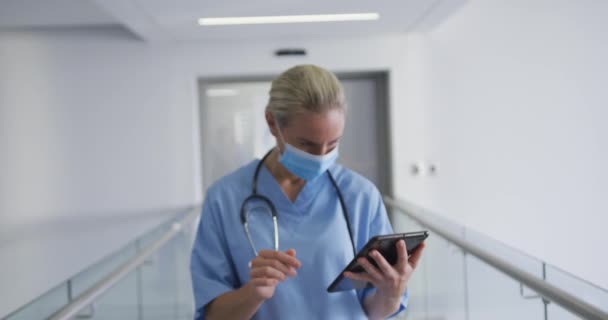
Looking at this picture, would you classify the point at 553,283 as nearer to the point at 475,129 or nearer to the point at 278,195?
the point at 278,195

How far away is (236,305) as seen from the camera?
4.44 ft

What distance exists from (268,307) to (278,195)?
0.28 meters

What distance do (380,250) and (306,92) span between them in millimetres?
395

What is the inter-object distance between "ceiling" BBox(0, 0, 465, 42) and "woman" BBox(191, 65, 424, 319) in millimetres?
3139

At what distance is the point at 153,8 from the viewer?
4.47 meters

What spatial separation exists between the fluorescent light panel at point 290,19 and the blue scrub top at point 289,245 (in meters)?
3.70

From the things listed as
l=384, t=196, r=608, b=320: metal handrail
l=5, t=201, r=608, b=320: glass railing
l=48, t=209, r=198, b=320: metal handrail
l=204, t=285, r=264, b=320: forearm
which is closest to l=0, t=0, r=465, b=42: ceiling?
l=5, t=201, r=608, b=320: glass railing

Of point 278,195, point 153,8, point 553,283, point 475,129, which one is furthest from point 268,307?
point 475,129

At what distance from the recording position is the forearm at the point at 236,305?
51.7 inches

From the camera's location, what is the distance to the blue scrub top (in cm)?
146

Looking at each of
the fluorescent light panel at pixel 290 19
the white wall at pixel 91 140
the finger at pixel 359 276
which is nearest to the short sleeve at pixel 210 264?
the finger at pixel 359 276

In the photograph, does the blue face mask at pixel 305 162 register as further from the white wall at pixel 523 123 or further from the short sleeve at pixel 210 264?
the white wall at pixel 523 123

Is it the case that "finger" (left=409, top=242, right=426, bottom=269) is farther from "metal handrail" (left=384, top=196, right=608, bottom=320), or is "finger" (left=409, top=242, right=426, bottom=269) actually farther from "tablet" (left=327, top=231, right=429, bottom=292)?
"metal handrail" (left=384, top=196, right=608, bottom=320)

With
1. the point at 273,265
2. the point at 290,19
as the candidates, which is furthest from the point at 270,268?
the point at 290,19
